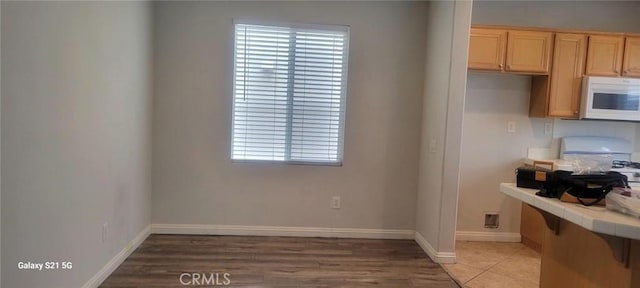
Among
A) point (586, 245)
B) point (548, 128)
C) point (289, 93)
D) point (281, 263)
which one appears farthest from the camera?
point (548, 128)

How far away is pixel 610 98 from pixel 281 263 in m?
3.35

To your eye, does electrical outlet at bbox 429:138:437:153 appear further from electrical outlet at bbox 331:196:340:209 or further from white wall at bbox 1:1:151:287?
white wall at bbox 1:1:151:287

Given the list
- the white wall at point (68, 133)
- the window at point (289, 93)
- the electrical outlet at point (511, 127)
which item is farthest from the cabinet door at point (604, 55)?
the white wall at point (68, 133)

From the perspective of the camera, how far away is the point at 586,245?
1.94 metres

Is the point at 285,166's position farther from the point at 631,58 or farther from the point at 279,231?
the point at 631,58

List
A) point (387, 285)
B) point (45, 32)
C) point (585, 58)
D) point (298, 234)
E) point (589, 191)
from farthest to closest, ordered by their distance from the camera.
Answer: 1. point (298, 234)
2. point (585, 58)
3. point (387, 285)
4. point (45, 32)
5. point (589, 191)

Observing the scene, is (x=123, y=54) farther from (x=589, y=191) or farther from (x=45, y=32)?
(x=589, y=191)

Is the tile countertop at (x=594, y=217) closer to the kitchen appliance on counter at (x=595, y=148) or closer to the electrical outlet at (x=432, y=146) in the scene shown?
the electrical outlet at (x=432, y=146)

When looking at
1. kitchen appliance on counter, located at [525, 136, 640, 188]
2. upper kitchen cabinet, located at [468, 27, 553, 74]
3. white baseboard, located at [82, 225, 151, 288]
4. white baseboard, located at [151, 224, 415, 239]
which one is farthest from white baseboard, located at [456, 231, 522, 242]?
white baseboard, located at [82, 225, 151, 288]

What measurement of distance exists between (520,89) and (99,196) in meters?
3.84

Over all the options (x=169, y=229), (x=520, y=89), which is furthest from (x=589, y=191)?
(x=169, y=229)

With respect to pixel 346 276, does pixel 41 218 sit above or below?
above

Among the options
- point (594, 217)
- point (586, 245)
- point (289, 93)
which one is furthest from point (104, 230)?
point (586, 245)

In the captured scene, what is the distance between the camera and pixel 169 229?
367cm
